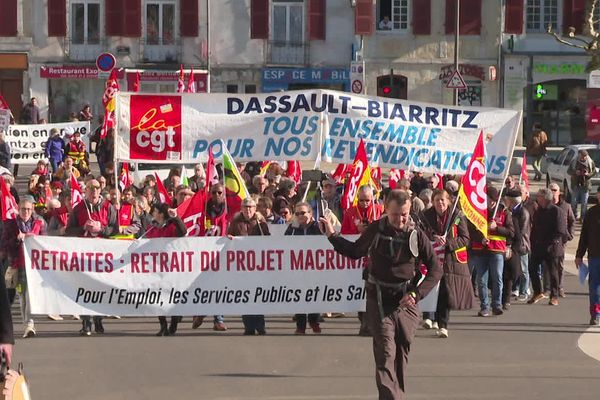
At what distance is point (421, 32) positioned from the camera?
52250mm

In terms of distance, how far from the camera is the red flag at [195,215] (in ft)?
56.0

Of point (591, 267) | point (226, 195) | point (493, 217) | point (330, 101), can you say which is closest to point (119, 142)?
point (226, 195)

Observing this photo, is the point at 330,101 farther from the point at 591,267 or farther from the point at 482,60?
the point at 482,60

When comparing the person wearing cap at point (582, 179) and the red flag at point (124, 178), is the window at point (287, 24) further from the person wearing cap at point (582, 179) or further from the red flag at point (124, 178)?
the red flag at point (124, 178)

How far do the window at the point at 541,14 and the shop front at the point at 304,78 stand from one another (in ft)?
21.6

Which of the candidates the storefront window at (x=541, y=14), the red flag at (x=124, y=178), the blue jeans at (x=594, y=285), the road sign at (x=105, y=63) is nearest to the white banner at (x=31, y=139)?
the road sign at (x=105, y=63)

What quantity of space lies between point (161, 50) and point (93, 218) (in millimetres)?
35082

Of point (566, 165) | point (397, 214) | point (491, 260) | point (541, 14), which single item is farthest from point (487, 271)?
point (541, 14)

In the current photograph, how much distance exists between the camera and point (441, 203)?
16031 millimetres

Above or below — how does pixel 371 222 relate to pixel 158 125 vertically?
below

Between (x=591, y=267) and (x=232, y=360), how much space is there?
4.61 metres

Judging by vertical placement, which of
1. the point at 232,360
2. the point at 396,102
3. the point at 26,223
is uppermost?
the point at 396,102

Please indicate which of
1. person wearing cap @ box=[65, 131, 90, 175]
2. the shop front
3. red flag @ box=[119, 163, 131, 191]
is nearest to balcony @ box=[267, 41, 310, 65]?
the shop front

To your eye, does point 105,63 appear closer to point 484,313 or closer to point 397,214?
point 484,313
